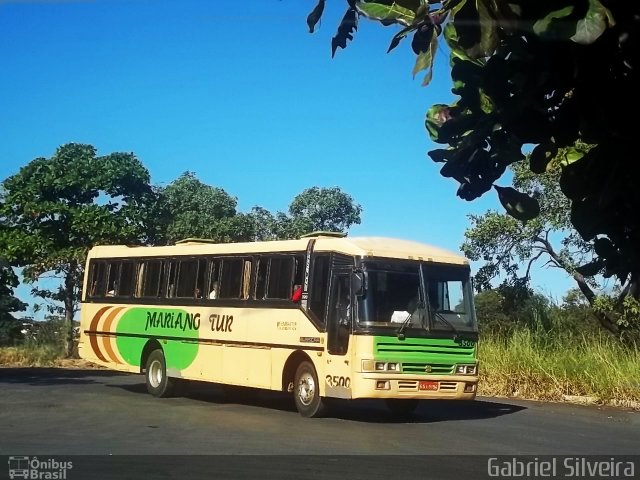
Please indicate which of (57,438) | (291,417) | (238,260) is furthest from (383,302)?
(57,438)

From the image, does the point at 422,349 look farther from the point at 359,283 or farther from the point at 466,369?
the point at 359,283

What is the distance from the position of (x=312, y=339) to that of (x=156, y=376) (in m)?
5.05

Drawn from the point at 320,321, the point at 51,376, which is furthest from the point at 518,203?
the point at 51,376

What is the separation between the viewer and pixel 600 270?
3.45m

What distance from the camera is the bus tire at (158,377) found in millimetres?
17734

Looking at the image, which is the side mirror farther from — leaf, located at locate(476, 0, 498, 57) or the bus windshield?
leaf, located at locate(476, 0, 498, 57)

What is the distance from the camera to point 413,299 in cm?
1423

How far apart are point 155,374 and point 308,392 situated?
490 cm

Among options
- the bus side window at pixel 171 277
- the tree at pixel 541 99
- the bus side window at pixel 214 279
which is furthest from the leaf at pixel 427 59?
the bus side window at pixel 171 277

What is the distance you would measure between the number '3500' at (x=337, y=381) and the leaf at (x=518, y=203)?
34.6 feet

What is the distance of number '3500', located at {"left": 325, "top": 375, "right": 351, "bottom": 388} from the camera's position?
13.6 metres

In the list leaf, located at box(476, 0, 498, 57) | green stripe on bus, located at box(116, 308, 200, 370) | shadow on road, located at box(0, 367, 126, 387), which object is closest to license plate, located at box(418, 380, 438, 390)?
green stripe on bus, located at box(116, 308, 200, 370)

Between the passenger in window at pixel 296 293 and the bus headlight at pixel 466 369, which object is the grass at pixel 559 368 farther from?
the passenger in window at pixel 296 293
